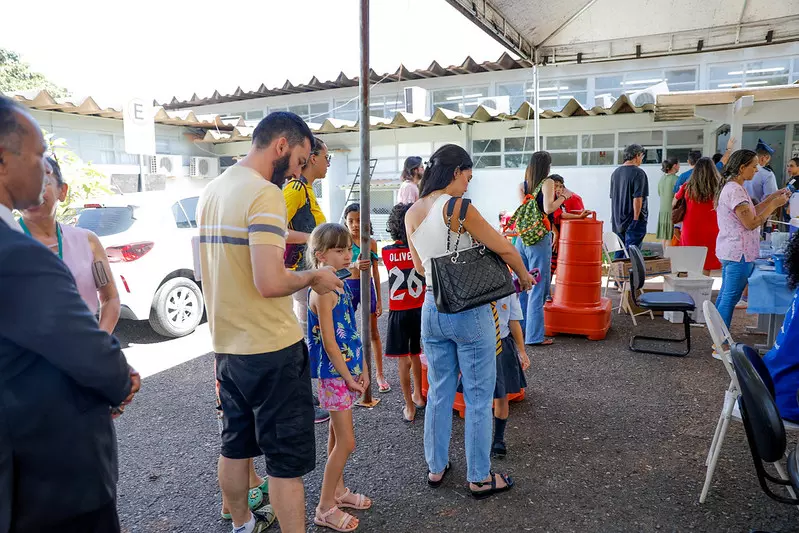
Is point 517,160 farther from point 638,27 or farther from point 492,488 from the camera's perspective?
point 492,488

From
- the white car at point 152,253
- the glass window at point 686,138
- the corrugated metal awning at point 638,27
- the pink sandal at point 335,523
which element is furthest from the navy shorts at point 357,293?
the glass window at point 686,138

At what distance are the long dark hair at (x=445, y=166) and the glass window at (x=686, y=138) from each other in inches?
476

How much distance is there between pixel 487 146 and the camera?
14688 millimetres

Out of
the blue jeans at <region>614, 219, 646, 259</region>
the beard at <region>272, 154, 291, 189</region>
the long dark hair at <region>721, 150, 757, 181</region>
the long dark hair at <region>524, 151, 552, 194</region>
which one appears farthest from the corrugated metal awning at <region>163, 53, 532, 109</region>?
the beard at <region>272, 154, 291, 189</region>

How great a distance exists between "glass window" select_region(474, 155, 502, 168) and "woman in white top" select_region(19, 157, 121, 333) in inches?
514

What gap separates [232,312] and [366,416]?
7.10ft

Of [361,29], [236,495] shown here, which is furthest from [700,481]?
[361,29]

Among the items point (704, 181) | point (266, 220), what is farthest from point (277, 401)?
point (704, 181)

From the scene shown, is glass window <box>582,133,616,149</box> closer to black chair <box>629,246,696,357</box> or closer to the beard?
black chair <box>629,246,696,357</box>

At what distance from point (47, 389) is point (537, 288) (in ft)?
15.3

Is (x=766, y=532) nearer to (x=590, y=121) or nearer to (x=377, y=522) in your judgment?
(x=377, y=522)

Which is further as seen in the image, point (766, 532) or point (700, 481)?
point (700, 481)

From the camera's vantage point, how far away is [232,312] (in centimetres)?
203

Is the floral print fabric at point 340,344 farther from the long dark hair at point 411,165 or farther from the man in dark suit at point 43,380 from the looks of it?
the long dark hair at point 411,165
